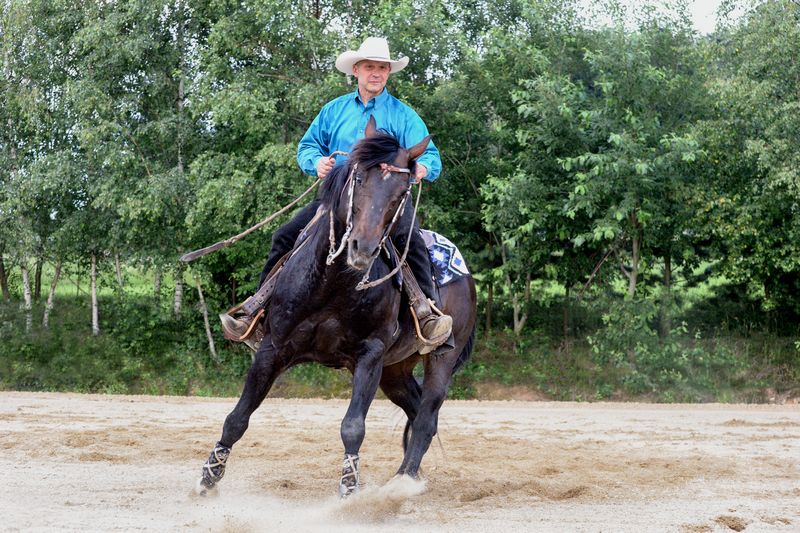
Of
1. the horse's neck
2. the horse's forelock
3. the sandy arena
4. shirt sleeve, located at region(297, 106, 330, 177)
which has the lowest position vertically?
the sandy arena

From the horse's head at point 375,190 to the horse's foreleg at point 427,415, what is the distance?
2457 millimetres

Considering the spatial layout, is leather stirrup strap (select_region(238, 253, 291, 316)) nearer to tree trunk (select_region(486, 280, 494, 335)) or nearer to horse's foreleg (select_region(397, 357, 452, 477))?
horse's foreleg (select_region(397, 357, 452, 477))

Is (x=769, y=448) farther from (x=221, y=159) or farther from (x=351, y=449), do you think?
(x=221, y=159)

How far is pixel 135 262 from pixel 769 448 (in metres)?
15.1

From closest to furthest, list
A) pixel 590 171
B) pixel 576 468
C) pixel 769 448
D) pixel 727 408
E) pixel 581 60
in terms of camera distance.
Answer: pixel 576 468
pixel 769 448
pixel 727 408
pixel 590 171
pixel 581 60

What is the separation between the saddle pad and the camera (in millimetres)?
8734

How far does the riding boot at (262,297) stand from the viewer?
725 cm

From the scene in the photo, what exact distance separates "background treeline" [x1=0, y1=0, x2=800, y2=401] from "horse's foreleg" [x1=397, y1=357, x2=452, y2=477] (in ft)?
35.6

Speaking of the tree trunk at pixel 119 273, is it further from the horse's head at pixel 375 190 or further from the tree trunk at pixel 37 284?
the horse's head at pixel 375 190

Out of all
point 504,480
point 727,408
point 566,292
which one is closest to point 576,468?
point 504,480

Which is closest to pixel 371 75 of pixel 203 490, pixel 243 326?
pixel 243 326

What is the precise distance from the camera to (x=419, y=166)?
22.6 feet

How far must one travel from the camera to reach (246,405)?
278 inches

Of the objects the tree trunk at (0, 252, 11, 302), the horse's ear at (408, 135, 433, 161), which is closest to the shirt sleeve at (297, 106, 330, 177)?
the horse's ear at (408, 135, 433, 161)
